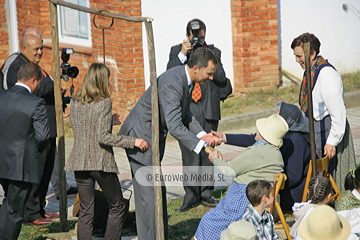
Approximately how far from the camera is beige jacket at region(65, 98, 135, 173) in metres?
5.14

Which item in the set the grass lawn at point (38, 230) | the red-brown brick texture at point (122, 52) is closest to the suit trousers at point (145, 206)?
the grass lawn at point (38, 230)

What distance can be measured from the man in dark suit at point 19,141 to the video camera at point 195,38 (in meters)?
1.89

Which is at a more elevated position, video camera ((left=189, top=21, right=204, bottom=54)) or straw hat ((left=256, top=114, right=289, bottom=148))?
video camera ((left=189, top=21, right=204, bottom=54))

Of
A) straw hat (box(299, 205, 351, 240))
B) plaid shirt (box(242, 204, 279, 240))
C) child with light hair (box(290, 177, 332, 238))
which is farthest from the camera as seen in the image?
child with light hair (box(290, 177, 332, 238))

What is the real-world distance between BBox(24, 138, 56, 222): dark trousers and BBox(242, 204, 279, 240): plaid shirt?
106 inches

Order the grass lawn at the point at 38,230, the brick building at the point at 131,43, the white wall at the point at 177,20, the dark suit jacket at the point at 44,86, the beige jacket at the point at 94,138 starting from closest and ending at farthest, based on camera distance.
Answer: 1. the beige jacket at the point at 94,138
2. the grass lawn at the point at 38,230
3. the dark suit jacket at the point at 44,86
4. the brick building at the point at 131,43
5. the white wall at the point at 177,20

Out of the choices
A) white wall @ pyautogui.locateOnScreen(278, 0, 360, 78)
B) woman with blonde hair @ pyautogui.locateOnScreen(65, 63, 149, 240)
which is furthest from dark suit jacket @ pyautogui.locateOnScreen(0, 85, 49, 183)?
white wall @ pyautogui.locateOnScreen(278, 0, 360, 78)

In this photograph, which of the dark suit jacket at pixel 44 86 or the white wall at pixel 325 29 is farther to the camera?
the white wall at pixel 325 29

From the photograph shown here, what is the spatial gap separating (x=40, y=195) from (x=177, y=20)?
494 centimetres

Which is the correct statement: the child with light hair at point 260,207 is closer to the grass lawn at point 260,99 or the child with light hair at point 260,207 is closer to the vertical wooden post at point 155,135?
the vertical wooden post at point 155,135

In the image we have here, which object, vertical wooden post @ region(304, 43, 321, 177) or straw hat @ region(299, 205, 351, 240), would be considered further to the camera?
vertical wooden post @ region(304, 43, 321, 177)

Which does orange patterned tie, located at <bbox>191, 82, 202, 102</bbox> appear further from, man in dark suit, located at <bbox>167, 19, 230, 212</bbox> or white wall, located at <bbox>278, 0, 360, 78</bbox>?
white wall, located at <bbox>278, 0, 360, 78</bbox>

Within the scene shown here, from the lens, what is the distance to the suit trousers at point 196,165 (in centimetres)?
671

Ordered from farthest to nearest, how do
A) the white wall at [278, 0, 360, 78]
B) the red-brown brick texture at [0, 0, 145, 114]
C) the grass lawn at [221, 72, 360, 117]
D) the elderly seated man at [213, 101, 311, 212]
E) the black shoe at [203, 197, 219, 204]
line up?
the white wall at [278, 0, 360, 78] → the grass lawn at [221, 72, 360, 117] → the red-brown brick texture at [0, 0, 145, 114] → the black shoe at [203, 197, 219, 204] → the elderly seated man at [213, 101, 311, 212]
